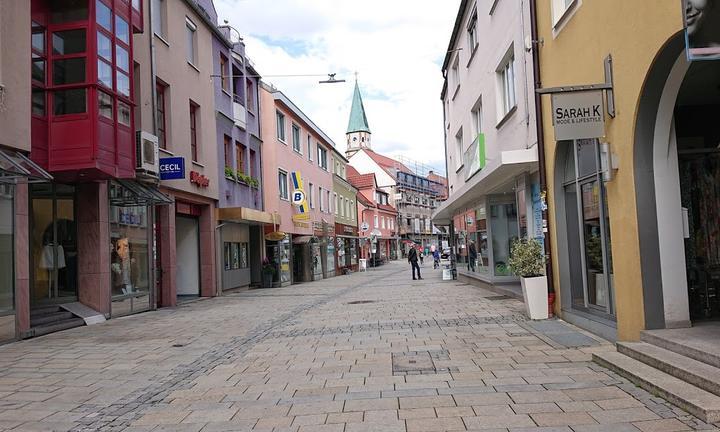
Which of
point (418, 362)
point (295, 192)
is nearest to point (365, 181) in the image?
point (295, 192)

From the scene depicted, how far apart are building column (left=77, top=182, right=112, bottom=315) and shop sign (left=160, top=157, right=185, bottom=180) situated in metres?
2.39

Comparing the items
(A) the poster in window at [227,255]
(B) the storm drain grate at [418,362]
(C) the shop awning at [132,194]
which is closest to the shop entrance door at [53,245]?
(C) the shop awning at [132,194]

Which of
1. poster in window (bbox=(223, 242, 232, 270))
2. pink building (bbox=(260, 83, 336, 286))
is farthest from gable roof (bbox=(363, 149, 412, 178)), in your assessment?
poster in window (bbox=(223, 242, 232, 270))

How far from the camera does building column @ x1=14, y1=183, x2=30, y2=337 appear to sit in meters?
10.0

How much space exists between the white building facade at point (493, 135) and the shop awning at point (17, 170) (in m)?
8.34

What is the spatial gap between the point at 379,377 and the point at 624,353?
2798 mm

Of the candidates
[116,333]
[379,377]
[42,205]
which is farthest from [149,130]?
[379,377]

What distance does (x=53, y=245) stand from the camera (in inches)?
493

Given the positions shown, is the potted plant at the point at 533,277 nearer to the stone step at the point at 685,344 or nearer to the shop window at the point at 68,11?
the stone step at the point at 685,344

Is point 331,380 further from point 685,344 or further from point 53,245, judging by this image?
point 53,245

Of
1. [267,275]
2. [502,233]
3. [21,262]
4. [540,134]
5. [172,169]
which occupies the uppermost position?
[172,169]

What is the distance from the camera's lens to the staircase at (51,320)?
1073cm

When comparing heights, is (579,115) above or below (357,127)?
below

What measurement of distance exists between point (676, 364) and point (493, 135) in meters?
10.5
